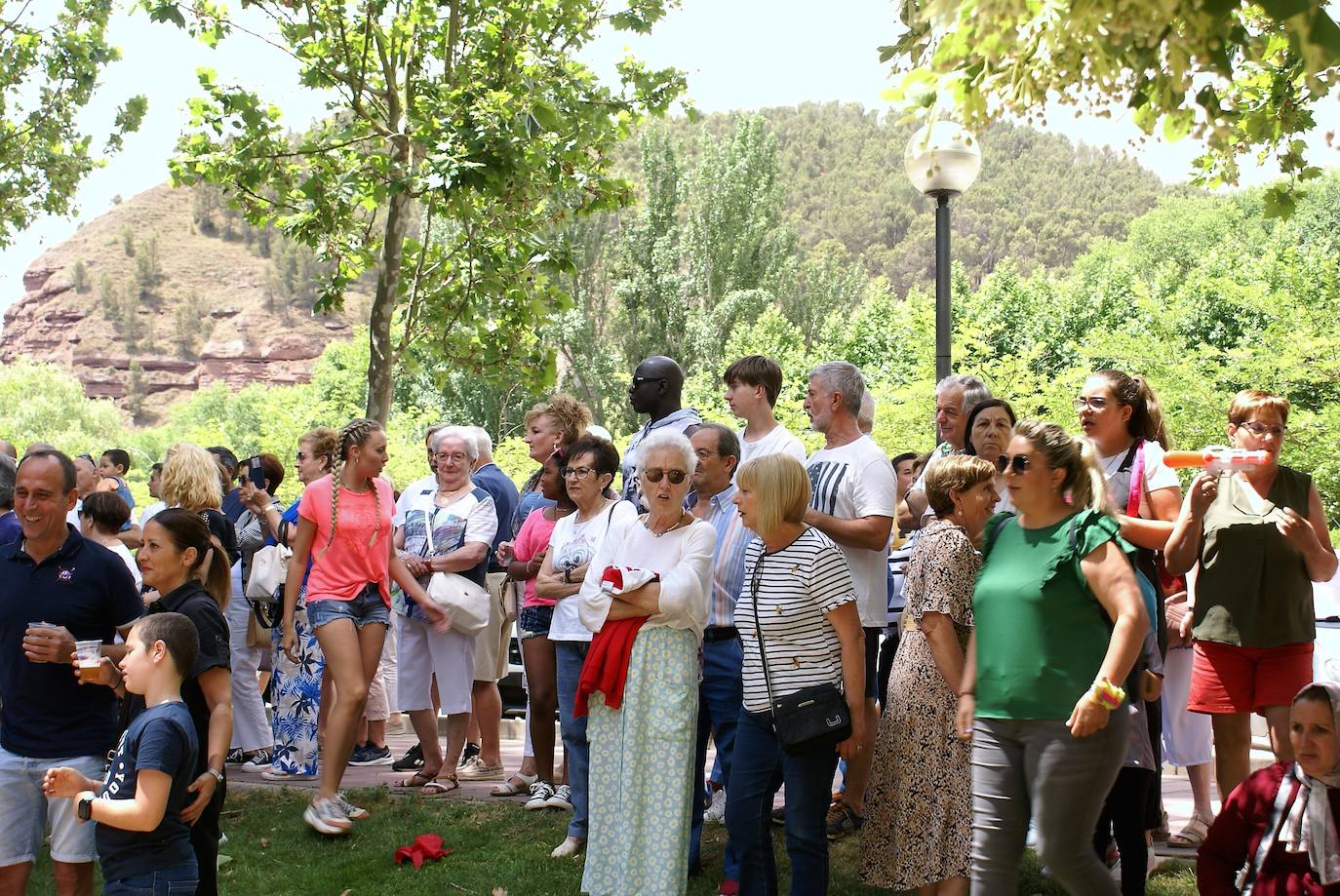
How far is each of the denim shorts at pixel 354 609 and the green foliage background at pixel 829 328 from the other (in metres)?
4.93

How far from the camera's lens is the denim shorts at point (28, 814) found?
5.15 m

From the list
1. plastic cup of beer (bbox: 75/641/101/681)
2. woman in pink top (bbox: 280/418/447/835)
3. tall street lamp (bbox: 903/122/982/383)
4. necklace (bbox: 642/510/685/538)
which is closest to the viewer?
plastic cup of beer (bbox: 75/641/101/681)

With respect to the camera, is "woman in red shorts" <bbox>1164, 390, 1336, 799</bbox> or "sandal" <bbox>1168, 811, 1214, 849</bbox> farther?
"sandal" <bbox>1168, 811, 1214, 849</bbox>

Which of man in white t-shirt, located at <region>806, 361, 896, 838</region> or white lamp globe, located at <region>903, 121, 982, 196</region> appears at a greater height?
white lamp globe, located at <region>903, 121, 982, 196</region>

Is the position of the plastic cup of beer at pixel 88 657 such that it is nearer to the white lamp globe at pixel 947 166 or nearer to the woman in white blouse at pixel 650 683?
the woman in white blouse at pixel 650 683

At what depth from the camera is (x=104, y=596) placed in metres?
5.39

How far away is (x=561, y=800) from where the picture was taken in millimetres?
7320

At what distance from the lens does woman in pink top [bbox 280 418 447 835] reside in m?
6.95

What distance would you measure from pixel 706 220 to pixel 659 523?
2207 inches

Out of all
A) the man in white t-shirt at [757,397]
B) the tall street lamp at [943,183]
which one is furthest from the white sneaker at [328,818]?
the tall street lamp at [943,183]

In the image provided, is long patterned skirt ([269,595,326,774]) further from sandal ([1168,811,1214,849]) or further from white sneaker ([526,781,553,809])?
sandal ([1168,811,1214,849])

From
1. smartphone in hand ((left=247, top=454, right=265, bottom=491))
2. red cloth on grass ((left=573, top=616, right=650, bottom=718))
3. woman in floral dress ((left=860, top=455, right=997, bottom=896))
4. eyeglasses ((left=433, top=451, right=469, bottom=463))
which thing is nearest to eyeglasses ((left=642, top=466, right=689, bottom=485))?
red cloth on grass ((left=573, top=616, right=650, bottom=718))

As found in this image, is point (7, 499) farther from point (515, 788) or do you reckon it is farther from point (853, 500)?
point (853, 500)

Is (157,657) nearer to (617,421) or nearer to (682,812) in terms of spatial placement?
(682,812)
